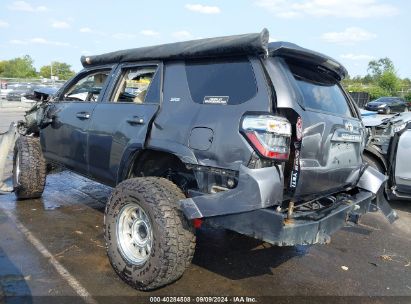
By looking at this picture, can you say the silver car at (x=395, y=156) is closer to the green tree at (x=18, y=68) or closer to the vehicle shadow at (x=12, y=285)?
the vehicle shadow at (x=12, y=285)

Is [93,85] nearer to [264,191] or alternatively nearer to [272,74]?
[272,74]

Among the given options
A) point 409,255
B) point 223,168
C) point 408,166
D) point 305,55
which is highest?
point 305,55

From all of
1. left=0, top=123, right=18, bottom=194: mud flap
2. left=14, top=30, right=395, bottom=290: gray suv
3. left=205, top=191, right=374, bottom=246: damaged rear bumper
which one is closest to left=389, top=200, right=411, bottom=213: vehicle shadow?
left=14, top=30, right=395, bottom=290: gray suv

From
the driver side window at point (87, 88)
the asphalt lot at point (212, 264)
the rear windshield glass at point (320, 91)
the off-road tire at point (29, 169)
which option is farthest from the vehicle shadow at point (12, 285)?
the rear windshield glass at point (320, 91)

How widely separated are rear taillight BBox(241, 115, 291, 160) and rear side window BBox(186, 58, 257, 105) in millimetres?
256

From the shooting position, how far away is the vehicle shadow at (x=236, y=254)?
3.99 metres

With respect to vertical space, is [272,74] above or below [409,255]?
above

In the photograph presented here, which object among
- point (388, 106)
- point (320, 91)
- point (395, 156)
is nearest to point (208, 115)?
point (320, 91)

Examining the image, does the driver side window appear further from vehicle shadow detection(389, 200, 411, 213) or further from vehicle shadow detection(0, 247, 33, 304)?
vehicle shadow detection(389, 200, 411, 213)

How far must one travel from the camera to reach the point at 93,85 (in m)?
5.14

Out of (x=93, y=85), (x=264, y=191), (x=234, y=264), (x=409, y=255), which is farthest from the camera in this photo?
(x=93, y=85)

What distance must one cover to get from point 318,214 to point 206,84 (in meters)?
1.37

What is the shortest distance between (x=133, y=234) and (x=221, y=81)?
1.49 m

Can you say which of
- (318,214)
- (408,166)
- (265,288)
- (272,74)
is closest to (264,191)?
(318,214)
